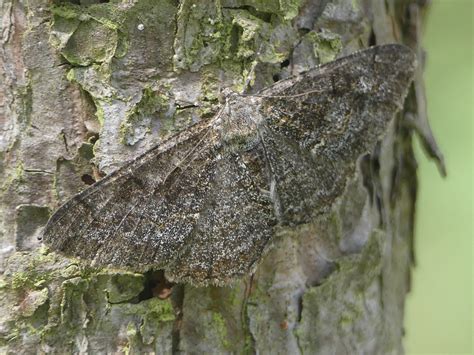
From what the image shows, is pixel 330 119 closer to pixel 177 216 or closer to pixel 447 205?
pixel 177 216

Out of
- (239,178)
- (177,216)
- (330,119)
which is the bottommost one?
Answer: (177,216)

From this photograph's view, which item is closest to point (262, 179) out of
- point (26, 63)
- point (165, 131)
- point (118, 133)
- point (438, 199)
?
point (165, 131)

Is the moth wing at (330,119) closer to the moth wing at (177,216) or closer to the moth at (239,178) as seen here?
the moth at (239,178)

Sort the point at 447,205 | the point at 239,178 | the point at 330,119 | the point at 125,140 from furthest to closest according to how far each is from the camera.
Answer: the point at 447,205 < the point at 330,119 < the point at 239,178 < the point at 125,140

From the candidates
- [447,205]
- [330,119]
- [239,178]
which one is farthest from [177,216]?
[447,205]

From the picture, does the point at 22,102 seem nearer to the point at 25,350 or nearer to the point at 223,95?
the point at 223,95

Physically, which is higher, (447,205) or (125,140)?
(447,205)

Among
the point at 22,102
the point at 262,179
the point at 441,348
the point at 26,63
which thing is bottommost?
the point at 441,348
